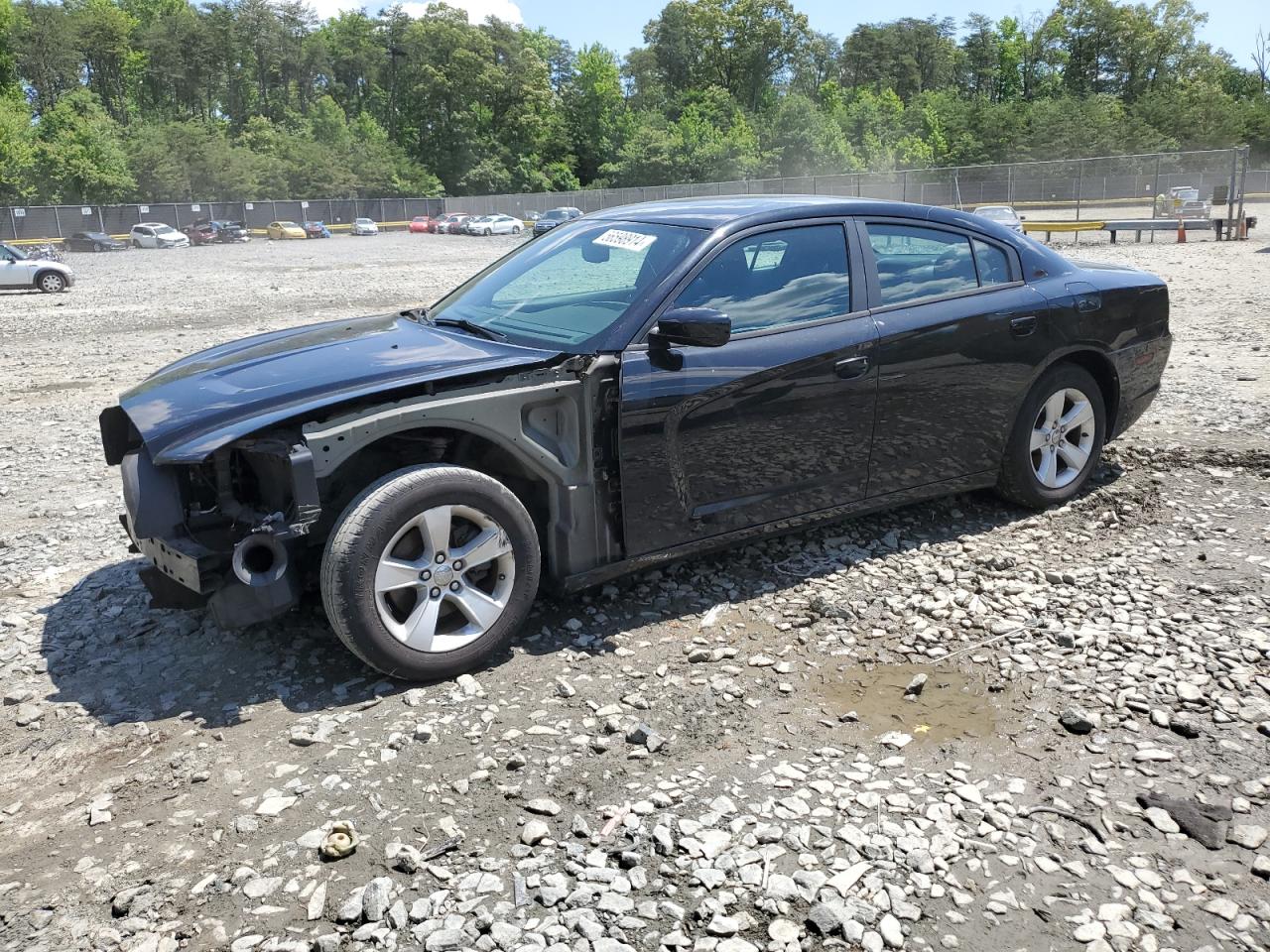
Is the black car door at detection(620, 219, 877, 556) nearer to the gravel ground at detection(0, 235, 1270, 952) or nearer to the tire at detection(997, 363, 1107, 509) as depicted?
the gravel ground at detection(0, 235, 1270, 952)

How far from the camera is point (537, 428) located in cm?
412

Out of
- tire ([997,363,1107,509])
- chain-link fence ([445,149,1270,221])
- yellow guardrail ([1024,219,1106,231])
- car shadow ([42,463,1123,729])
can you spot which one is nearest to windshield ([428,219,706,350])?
car shadow ([42,463,1123,729])

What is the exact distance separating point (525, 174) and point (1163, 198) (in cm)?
6381

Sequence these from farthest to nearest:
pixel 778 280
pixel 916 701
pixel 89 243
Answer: pixel 89 243
pixel 778 280
pixel 916 701

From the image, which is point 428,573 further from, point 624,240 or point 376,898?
point 624,240

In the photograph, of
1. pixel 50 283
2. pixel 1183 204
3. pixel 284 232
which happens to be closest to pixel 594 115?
pixel 284 232

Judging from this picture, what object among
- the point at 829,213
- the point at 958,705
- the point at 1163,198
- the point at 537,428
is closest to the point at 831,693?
the point at 958,705

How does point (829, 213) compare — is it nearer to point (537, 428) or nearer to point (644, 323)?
point (644, 323)

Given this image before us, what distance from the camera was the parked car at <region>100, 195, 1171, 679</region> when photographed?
3.72m

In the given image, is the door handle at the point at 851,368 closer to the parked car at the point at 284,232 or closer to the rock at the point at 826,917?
the rock at the point at 826,917

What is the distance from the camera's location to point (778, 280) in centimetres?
466

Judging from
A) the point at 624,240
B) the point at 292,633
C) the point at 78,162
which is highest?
the point at 78,162

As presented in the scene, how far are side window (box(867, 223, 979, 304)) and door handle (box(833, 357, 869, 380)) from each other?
38 cm

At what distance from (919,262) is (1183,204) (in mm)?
35573
